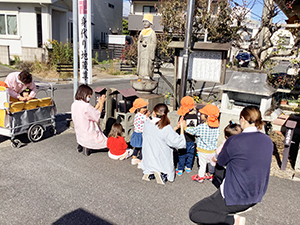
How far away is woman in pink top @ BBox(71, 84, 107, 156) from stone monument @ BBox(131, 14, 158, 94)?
2.71m

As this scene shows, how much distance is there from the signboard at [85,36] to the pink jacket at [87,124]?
1.90 m

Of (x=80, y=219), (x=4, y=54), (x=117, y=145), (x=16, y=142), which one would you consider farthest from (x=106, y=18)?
(x=80, y=219)

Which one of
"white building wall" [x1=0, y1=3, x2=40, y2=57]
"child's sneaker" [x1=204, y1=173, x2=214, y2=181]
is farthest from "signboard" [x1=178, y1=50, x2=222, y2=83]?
"white building wall" [x1=0, y1=3, x2=40, y2=57]

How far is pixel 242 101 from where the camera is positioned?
6.36 meters

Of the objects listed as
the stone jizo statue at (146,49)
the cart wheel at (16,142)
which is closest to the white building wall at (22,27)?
the stone jizo statue at (146,49)

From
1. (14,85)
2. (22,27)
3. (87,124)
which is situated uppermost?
(22,27)

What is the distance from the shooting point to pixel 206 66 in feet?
23.7

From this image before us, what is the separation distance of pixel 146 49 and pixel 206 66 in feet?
6.02

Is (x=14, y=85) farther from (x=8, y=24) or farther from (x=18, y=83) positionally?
(x=8, y=24)

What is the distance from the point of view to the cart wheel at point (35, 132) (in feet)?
19.3

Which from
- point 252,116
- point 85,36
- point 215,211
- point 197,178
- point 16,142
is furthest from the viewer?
point 85,36

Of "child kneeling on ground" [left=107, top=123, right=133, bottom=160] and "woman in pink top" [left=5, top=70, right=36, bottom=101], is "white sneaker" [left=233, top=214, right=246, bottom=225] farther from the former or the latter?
"woman in pink top" [left=5, top=70, right=36, bottom=101]

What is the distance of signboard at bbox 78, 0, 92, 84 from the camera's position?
21.3 ft

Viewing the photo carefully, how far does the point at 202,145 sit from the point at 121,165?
166 cm
